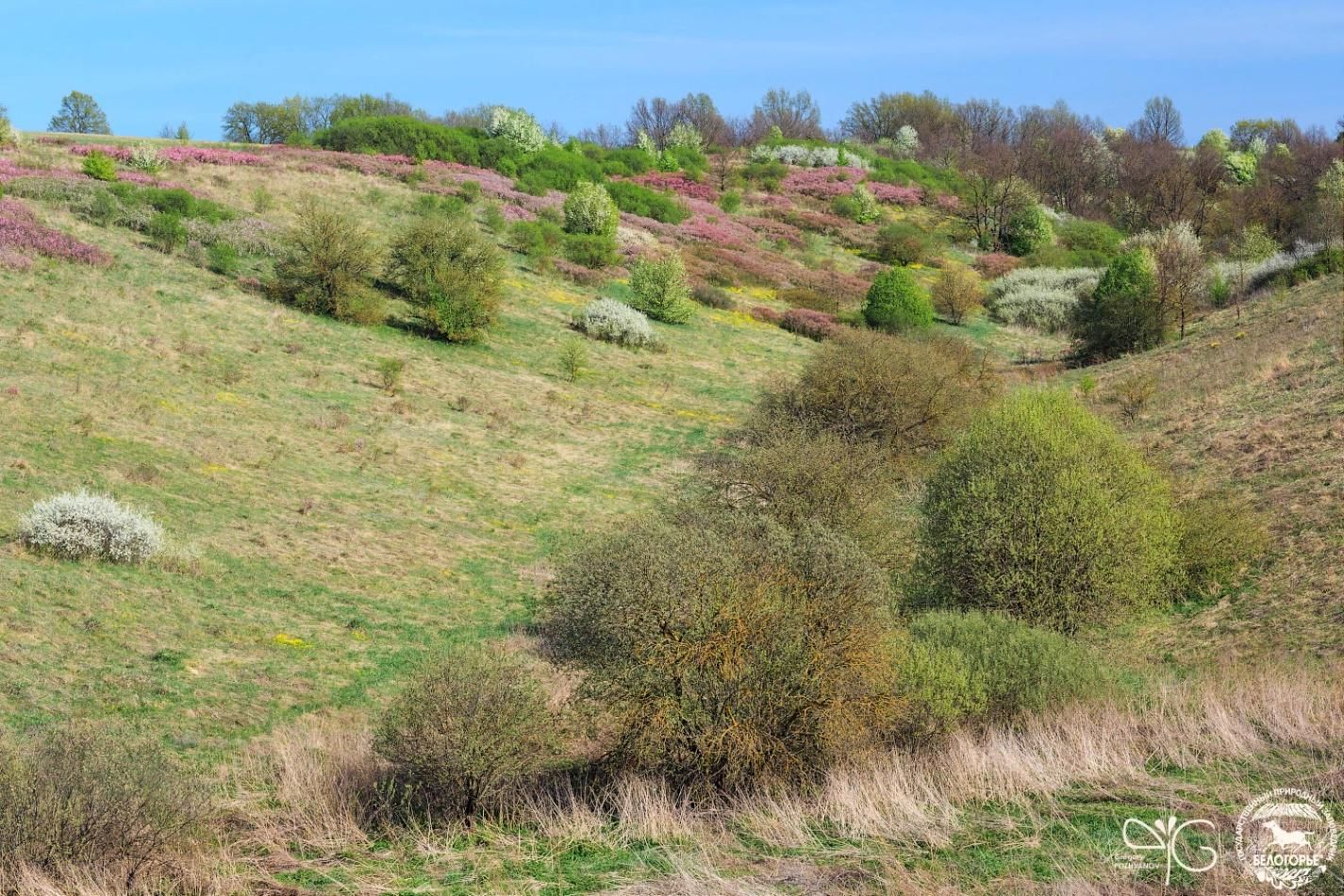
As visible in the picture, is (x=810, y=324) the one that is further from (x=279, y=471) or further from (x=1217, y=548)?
(x=279, y=471)

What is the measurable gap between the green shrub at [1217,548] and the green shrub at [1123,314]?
2572 cm

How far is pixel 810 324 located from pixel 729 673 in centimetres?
3710

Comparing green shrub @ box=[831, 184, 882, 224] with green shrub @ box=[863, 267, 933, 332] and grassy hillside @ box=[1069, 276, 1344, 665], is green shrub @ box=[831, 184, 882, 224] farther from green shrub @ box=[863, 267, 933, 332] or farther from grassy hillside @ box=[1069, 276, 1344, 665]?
grassy hillside @ box=[1069, 276, 1344, 665]

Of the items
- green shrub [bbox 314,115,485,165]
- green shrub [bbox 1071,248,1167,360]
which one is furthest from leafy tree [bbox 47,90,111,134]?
green shrub [bbox 1071,248,1167,360]

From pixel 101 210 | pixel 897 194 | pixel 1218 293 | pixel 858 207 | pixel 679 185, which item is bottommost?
pixel 1218 293

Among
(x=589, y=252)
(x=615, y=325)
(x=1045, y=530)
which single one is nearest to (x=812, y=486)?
(x=1045, y=530)

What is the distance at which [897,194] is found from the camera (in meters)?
81.9

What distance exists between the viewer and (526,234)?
46.7 metres

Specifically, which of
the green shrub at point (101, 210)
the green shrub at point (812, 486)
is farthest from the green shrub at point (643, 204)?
the green shrub at point (812, 486)

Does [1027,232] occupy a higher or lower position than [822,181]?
lower

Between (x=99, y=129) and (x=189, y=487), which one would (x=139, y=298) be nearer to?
(x=189, y=487)

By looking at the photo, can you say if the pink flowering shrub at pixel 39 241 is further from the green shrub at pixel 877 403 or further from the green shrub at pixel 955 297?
the green shrub at pixel 955 297

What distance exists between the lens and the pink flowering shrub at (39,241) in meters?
30.6

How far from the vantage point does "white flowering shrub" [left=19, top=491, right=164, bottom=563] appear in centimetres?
1603
